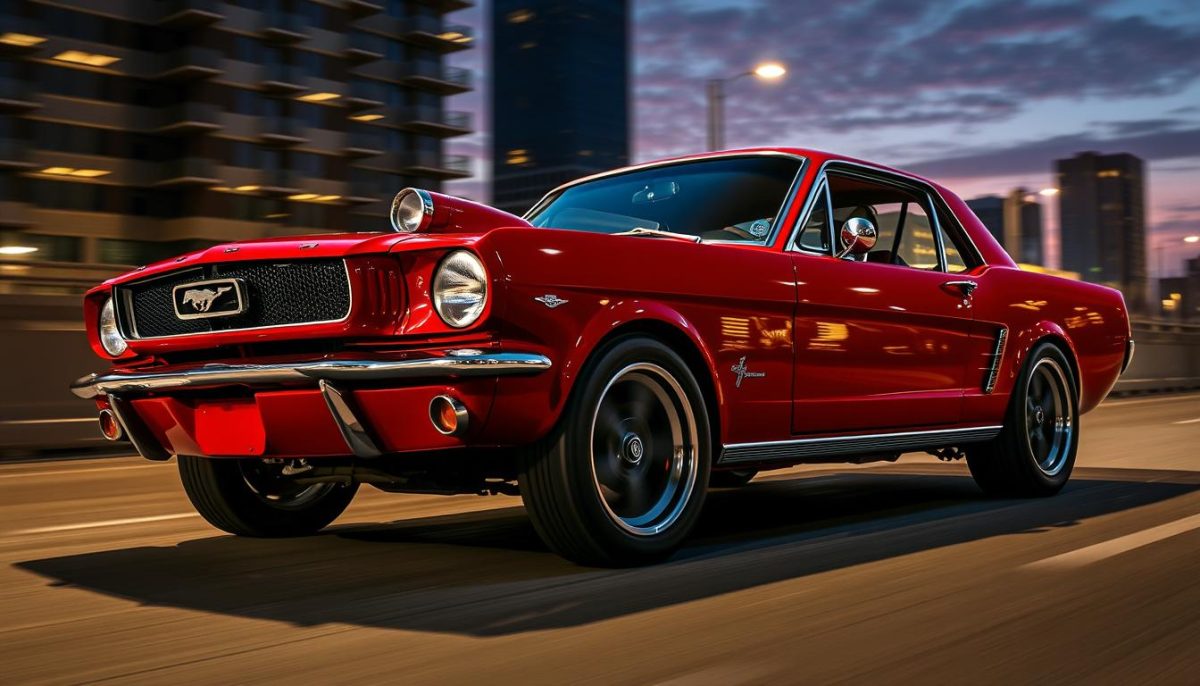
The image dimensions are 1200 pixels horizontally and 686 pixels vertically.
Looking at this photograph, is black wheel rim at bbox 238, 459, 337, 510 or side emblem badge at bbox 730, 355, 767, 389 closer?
side emblem badge at bbox 730, 355, 767, 389

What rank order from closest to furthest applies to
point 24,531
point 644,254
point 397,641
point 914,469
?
1. point 397,641
2. point 644,254
3. point 24,531
4. point 914,469

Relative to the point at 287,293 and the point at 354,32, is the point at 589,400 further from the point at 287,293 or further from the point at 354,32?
the point at 354,32

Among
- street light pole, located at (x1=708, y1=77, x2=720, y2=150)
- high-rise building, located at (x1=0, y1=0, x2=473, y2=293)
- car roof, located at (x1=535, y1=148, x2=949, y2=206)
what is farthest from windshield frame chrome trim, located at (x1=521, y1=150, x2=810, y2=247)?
high-rise building, located at (x1=0, y1=0, x2=473, y2=293)

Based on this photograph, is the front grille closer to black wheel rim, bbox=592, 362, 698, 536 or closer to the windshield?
black wheel rim, bbox=592, 362, 698, 536

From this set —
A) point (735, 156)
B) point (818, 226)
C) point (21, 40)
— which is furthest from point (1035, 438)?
point (21, 40)

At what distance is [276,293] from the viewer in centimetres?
444

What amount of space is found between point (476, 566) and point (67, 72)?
52.5 m

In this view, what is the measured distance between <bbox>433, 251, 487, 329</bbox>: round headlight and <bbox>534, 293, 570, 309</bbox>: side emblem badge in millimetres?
210

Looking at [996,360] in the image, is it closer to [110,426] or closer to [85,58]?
[110,426]

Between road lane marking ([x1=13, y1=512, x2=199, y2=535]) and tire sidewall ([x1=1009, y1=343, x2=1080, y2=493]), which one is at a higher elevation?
tire sidewall ([x1=1009, y1=343, x2=1080, y2=493])

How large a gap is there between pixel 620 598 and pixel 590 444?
55 cm

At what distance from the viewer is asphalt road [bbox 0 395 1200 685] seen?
10.7 ft

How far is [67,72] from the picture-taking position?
169 feet

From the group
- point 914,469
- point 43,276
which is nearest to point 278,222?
point 43,276
